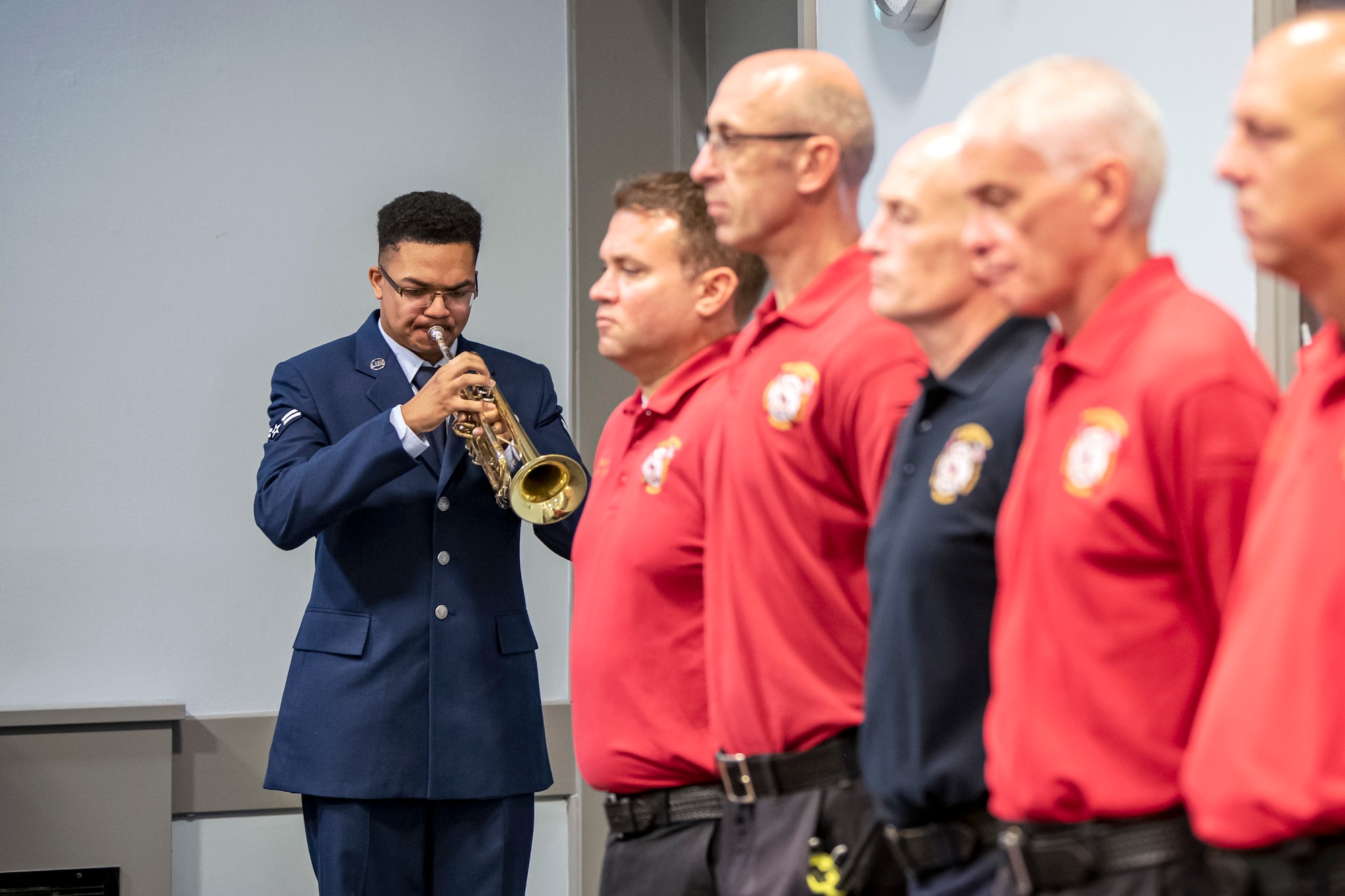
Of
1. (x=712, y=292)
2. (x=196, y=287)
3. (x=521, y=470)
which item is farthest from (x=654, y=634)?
(x=196, y=287)

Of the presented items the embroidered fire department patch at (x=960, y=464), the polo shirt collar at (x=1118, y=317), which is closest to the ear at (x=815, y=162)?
the embroidered fire department patch at (x=960, y=464)

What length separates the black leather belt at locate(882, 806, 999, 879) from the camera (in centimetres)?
149

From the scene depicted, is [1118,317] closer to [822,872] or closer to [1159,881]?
[1159,881]

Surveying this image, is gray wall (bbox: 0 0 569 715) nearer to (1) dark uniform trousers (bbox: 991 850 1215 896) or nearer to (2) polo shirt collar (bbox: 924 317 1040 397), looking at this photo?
(2) polo shirt collar (bbox: 924 317 1040 397)

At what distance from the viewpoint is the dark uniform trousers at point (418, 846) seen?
2.97 m

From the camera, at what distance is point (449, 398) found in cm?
297

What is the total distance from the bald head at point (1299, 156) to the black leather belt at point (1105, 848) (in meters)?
0.45

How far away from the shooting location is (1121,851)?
4.19 ft

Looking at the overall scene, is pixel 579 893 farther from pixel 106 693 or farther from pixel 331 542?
pixel 331 542

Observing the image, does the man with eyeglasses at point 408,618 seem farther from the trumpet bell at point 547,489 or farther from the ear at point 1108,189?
the ear at point 1108,189

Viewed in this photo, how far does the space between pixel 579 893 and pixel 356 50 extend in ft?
8.79

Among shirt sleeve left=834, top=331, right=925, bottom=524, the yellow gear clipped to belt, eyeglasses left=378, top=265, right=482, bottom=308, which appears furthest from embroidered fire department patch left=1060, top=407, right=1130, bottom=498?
eyeglasses left=378, top=265, right=482, bottom=308

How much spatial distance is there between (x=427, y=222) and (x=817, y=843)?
186 centimetres

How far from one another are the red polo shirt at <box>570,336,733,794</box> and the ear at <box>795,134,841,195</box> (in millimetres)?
367
